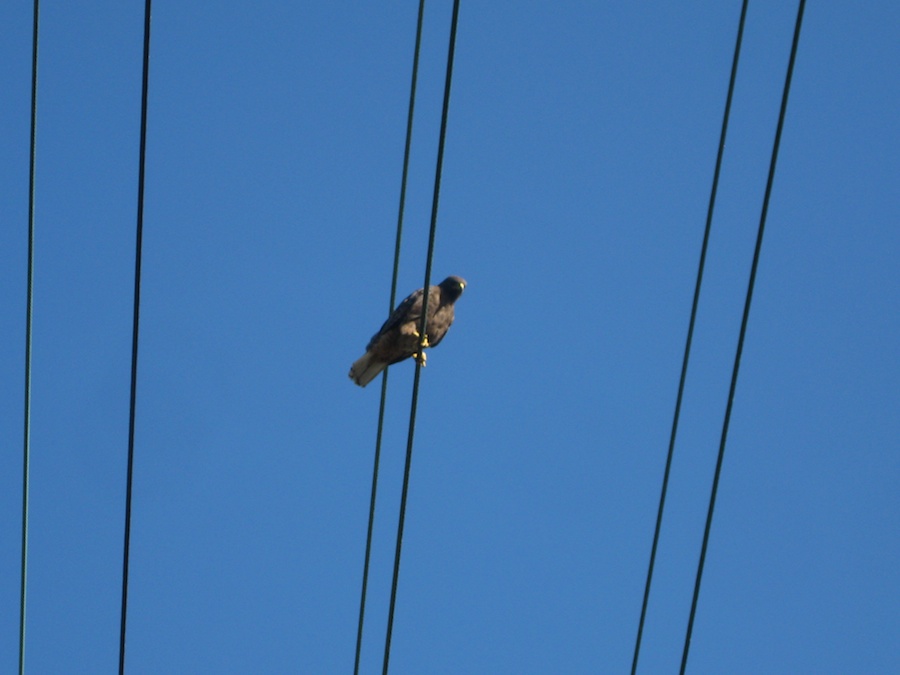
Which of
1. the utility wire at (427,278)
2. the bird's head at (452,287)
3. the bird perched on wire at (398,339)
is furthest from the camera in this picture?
the bird's head at (452,287)

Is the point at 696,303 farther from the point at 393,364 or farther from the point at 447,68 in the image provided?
the point at 393,364

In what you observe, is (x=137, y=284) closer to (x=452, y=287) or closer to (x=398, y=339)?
(x=398, y=339)

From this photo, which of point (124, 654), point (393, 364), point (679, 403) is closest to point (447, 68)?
point (679, 403)

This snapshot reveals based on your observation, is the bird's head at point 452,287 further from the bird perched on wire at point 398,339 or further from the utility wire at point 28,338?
the utility wire at point 28,338

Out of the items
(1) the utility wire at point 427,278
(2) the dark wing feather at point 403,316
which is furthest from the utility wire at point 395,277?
(2) the dark wing feather at point 403,316

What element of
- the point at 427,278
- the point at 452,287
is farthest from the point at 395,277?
the point at 452,287

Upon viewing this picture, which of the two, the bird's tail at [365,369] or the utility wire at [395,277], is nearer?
the utility wire at [395,277]

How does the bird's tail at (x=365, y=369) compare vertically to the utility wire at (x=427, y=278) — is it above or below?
below

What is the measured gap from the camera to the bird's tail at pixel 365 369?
26.7 feet

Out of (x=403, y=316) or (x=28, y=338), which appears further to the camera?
(x=403, y=316)

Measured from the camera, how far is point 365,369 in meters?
8.20

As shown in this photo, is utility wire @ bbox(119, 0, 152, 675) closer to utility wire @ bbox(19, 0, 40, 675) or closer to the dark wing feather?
utility wire @ bbox(19, 0, 40, 675)

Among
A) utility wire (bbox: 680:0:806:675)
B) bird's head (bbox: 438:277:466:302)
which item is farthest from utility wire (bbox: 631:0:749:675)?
bird's head (bbox: 438:277:466:302)

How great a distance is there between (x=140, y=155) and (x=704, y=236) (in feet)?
7.66
